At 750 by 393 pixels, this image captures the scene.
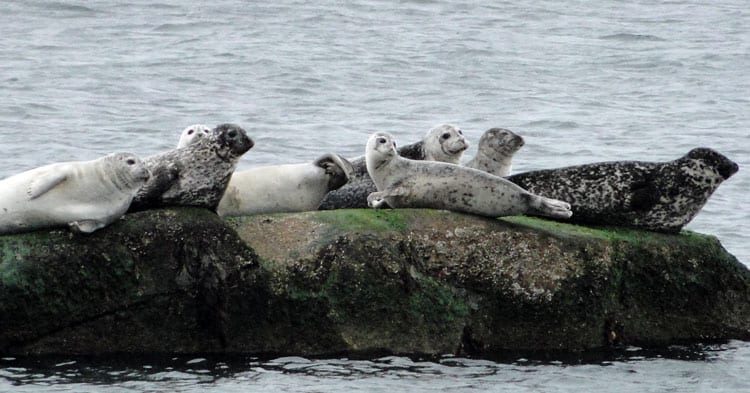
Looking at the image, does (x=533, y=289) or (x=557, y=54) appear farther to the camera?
(x=557, y=54)

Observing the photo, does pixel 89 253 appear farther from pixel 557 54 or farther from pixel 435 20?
pixel 435 20

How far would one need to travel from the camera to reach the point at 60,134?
22391 millimetres

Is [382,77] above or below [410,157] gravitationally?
below

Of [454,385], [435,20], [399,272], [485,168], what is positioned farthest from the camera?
[435,20]

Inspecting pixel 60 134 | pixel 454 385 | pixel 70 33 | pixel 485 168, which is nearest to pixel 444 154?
pixel 485 168

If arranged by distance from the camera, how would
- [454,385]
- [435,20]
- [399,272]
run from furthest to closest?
1. [435,20]
2. [399,272]
3. [454,385]

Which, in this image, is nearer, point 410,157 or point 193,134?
point 193,134

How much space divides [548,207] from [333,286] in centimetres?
172

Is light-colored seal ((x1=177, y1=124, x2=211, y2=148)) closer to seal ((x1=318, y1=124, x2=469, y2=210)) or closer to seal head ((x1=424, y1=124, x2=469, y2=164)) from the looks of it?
seal ((x1=318, y1=124, x2=469, y2=210))

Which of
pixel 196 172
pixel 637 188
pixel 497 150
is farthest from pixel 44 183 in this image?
pixel 637 188

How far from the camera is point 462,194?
1057 centimetres

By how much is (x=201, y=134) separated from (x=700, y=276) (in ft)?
11.7

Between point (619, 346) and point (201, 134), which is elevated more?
point (201, 134)

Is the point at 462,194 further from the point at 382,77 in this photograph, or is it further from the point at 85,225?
the point at 382,77
